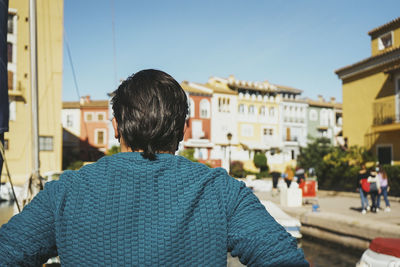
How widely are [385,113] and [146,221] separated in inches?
849

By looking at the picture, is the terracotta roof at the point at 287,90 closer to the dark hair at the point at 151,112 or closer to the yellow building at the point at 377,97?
the yellow building at the point at 377,97

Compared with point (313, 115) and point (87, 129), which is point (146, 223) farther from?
point (313, 115)

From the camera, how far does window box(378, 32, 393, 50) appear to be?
21688mm

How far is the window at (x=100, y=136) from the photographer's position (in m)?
48.2

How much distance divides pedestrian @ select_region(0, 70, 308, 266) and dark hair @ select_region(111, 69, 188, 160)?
0.6 inches

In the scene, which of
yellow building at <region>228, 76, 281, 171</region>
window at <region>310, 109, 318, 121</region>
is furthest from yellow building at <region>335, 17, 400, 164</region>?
window at <region>310, 109, 318, 121</region>

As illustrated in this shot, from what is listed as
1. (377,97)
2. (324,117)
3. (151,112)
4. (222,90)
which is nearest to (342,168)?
(377,97)

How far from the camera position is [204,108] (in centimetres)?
4684

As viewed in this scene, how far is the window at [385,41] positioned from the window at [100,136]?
113ft

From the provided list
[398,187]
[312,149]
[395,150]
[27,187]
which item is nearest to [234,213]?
[27,187]

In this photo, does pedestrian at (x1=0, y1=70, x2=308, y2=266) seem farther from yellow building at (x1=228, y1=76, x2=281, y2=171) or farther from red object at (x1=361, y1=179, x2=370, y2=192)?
yellow building at (x1=228, y1=76, x2=281, y2=171)

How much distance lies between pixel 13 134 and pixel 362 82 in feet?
73.4

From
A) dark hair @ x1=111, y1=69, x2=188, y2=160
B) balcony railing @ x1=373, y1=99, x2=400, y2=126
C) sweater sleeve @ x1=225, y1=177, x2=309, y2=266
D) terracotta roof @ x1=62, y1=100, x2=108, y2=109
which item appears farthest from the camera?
terracotta roof @ x1=62, y1=100, x2=108, y2=109

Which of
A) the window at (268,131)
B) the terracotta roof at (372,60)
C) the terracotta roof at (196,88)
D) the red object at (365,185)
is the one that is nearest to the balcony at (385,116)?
the terracotta roof at (372,60)
